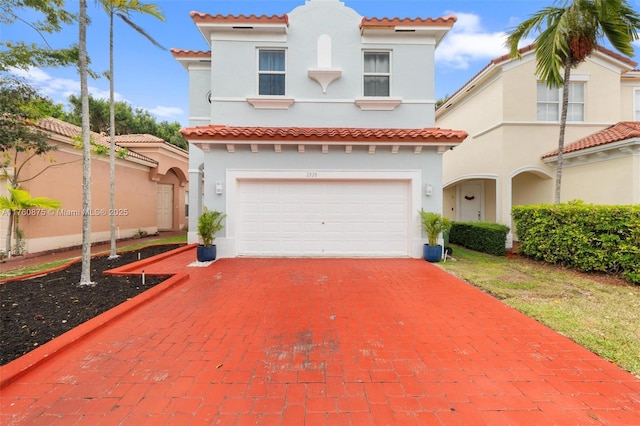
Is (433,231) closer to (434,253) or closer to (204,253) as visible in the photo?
(434,253)

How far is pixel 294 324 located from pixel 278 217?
509 cm

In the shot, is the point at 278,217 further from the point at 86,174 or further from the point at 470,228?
the point at 470,228

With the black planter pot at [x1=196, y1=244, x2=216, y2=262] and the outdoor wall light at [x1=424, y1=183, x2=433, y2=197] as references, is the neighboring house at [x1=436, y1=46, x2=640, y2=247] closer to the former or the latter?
the outdoor wall light at [x1=424, y1=183, x2=433, y2=197]

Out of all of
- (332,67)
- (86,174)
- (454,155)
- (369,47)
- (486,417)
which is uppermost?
(369,47)

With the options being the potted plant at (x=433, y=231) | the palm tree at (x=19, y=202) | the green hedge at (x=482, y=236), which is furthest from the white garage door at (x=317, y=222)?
the palm tree at (x=19, y=202)

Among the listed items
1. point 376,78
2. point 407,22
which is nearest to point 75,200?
point 376,78

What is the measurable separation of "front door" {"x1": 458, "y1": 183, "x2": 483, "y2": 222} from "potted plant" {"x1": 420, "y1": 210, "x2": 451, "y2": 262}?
6921mm

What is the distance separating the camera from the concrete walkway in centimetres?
243

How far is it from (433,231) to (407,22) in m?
7.01

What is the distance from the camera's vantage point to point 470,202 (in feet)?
47.5

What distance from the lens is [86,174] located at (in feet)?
18.4

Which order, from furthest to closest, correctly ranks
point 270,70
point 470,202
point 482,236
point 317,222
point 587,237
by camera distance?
point 470,202 → point 482,236 → point 270,70 → point 317,222 → point 587,237

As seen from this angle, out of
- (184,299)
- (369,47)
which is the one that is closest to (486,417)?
(184,299)

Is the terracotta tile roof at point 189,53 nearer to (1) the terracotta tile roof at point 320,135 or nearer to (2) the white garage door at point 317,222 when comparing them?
(1) the terracotta tile roof at point 320,135
